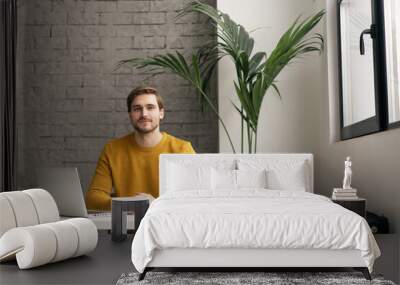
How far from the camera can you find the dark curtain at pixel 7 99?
15.8 ft

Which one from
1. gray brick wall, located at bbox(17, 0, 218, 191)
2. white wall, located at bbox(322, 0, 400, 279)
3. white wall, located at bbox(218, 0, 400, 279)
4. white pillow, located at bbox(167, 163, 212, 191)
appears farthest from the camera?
gray brick wall, located at bbox(17, 0, 218, 191)

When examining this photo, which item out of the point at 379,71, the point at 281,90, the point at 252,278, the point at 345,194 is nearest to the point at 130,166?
the point at 281,90

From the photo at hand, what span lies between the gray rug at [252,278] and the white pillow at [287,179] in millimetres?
1448

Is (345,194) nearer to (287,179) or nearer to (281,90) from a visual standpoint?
(287,179)

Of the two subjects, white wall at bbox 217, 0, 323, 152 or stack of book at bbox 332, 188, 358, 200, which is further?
white wall at bbox 217, 0, 323, 152

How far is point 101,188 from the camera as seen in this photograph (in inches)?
189

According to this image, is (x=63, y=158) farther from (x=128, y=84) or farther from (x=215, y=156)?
(x=215, y=156)

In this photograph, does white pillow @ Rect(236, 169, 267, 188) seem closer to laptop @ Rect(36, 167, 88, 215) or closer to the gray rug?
laptop @ Rect(36, 167, 88, 215)

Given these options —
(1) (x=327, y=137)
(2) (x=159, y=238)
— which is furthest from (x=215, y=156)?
(2) (x=159, y=238)

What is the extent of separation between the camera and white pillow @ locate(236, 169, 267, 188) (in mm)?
4312

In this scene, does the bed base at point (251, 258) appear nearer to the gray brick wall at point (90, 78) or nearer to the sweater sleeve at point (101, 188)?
the sweater sleeve at point (101, 188)

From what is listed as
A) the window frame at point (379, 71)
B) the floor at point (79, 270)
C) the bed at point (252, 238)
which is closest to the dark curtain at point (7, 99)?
the floor at point (79, 270)

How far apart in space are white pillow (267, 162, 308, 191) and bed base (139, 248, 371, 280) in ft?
4.98

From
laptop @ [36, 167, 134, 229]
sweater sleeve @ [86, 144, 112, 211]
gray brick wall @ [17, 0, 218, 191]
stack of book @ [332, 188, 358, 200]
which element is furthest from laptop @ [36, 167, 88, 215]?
gray brick wall @ [17, 0, 218, 191]
